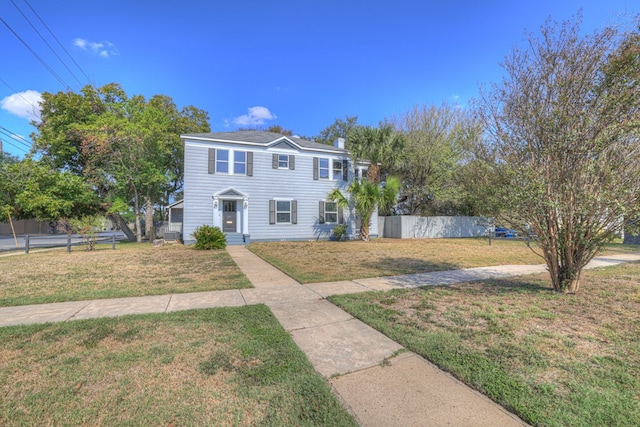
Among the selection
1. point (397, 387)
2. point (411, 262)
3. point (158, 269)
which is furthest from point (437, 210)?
point (397, 387)

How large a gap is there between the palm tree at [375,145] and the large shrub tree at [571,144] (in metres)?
10.2

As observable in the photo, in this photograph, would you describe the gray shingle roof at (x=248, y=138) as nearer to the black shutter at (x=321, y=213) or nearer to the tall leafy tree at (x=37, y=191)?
the black shutter at (x=321, y=213)

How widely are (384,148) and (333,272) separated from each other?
32.9 feet

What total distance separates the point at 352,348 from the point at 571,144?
4520 millimetres

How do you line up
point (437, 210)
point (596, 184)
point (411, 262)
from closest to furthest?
point (596, 184) → point (411, 262) → point (437, 210)

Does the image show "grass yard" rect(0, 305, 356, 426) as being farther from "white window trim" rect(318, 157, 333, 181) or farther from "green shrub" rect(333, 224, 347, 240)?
"white window trim" rect(318, 157, 333, 181)

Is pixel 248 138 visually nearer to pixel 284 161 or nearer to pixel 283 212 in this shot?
pixel 284 161

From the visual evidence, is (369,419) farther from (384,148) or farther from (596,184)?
(384,148)

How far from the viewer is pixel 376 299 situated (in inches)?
190

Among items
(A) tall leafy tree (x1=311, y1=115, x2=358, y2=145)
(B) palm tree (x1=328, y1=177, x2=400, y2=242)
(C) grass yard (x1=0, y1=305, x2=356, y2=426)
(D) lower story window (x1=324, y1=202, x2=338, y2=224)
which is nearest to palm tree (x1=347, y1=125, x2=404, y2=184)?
(B) palm tree (x1=328, y1=177, x2=400, y2=242)

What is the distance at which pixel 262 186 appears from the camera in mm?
15297

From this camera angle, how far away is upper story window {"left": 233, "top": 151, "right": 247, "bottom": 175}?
14.8 metres

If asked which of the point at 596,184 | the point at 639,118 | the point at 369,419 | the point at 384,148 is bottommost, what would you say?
the point at 369,419

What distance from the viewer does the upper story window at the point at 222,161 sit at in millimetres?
14518
